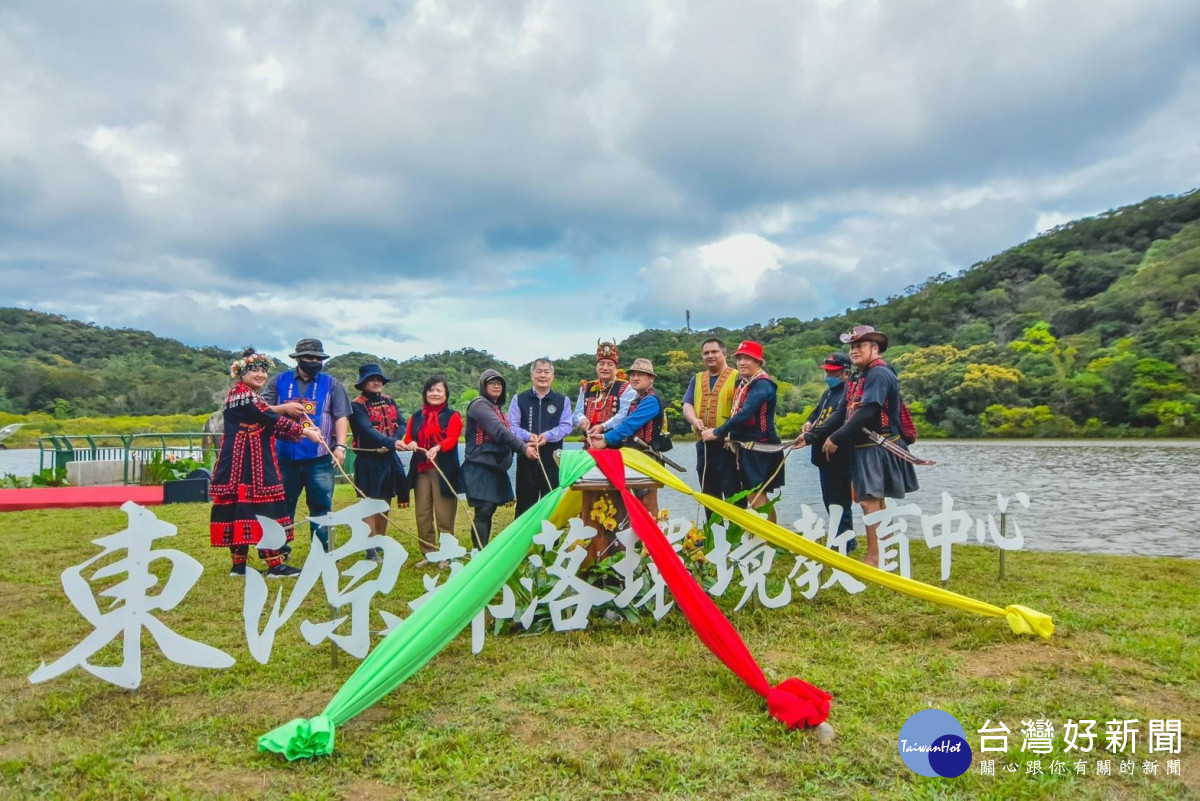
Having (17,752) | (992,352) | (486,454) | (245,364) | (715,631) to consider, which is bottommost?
(17,752)

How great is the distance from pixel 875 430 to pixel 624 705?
116 inches

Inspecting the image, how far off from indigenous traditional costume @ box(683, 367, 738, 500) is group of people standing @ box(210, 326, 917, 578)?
11mm

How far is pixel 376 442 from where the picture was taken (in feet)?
17.2

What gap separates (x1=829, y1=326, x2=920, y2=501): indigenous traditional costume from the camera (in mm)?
4684

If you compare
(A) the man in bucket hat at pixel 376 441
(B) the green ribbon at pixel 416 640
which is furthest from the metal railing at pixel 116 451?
(B) the green ribbon at pixel 416 640

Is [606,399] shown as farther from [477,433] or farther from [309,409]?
[309,409]

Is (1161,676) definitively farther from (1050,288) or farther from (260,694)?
(1050,288)

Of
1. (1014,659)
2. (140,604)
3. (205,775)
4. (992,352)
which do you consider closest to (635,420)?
(1014,659)

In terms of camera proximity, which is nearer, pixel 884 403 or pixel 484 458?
A: pixel 884 403

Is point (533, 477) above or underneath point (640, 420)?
underneath

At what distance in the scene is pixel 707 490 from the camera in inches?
229

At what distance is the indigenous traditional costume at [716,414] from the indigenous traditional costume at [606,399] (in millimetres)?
722

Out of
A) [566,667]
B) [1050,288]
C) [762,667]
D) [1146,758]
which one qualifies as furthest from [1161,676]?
[1050,288]

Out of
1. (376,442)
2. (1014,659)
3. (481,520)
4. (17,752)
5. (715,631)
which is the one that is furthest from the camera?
(376,442)
